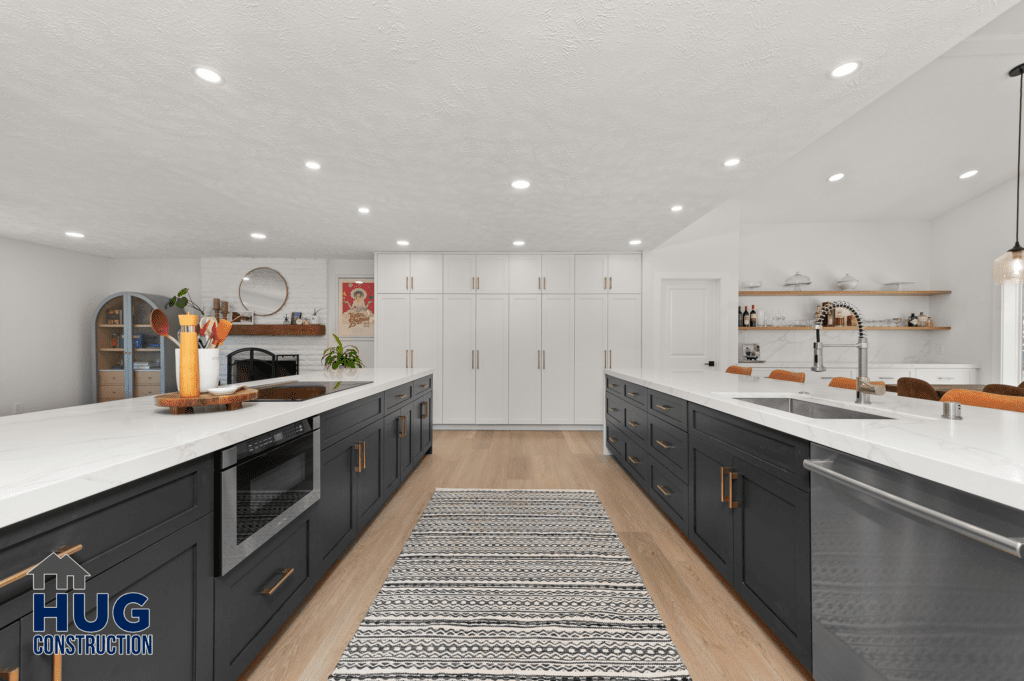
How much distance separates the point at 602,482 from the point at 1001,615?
2636 mm

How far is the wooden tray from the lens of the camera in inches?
55.0

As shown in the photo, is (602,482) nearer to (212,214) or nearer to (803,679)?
(803,679)

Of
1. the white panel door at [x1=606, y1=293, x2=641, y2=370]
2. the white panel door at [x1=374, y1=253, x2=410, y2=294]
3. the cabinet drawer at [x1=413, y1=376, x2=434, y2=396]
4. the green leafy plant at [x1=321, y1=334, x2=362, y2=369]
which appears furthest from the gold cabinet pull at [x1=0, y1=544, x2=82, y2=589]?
the white panel door at [x1=606, y1=293, x2=641, y2=370]

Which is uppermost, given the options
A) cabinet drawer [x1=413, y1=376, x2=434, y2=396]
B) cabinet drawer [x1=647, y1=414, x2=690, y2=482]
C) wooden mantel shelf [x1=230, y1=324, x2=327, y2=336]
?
wooden mantel shelf [x1=230, y1=324, x2=327, y2=336]

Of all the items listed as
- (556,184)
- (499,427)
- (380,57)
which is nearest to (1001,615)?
(380,57)

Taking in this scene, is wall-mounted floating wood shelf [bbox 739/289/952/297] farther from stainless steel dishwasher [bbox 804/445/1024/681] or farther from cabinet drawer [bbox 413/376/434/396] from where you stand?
stainless steel dishwasher [bbox 804/445/1024/681]

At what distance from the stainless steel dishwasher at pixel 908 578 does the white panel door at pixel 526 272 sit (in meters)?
4.39

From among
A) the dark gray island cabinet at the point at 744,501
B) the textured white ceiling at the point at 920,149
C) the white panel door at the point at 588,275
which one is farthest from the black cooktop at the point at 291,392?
the textured white ceiling at the point at 920,149

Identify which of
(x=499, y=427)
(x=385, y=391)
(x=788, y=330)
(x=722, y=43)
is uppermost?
(x=722, y=43)

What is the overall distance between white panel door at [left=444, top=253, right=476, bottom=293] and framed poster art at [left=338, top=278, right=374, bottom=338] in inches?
56.1

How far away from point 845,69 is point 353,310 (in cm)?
587

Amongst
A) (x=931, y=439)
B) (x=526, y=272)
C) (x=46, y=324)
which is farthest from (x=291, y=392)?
(x=46, y=324)

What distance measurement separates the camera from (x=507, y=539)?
2354 millimetres

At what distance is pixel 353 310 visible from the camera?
6195 millimetres
